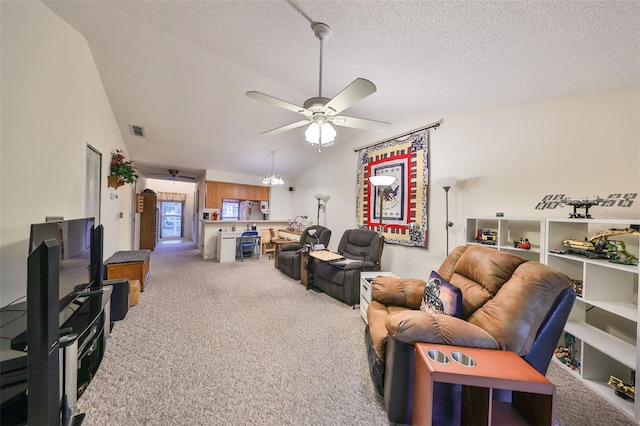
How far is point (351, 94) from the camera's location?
58.3 inches

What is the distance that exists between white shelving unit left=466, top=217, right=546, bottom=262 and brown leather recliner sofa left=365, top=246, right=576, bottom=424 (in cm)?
108

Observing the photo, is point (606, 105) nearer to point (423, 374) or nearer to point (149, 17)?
point (423, 374)

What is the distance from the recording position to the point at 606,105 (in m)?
1.88

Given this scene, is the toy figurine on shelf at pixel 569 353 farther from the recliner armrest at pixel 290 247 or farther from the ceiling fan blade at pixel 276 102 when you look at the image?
the recliner armrest at pixel 290 247

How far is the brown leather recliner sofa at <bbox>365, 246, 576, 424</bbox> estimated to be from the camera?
1159mm

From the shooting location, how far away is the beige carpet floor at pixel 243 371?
53.4 inches

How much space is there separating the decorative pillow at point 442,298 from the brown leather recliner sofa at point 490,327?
3.9 inches

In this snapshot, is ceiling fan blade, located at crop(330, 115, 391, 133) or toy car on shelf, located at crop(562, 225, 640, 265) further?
ceiling fan blade, located at crop(330, 115, 391, 133)

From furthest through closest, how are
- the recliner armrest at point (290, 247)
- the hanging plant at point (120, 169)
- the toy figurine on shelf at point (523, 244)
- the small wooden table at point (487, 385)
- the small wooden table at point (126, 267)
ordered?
1. the recliner armrest at point (290, 247)
2. the hanging plant at point (120, 169)
3. the small wooden table at point (126, 267)
4. the toy figurine on shelf at point (523, 244)
5. the small wooden table at point (487, 385)

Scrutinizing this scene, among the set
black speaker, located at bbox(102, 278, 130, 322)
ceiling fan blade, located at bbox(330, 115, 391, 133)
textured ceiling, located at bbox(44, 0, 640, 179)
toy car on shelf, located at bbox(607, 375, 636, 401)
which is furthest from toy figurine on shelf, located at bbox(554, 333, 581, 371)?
black speaker, located at bbox(102, 278, 130, 322)

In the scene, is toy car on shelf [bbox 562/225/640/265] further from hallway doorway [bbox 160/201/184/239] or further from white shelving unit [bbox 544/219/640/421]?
hallway doorway [bbox 160/201/184/239]

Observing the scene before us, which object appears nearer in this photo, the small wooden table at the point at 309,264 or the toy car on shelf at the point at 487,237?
the toy car on shelf at the point at 487,237

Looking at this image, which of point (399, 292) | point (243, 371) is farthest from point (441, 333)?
point (243, 371)

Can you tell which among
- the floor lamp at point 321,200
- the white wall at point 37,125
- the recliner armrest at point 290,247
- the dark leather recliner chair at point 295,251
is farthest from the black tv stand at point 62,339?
the floor lamp at point 321,200
